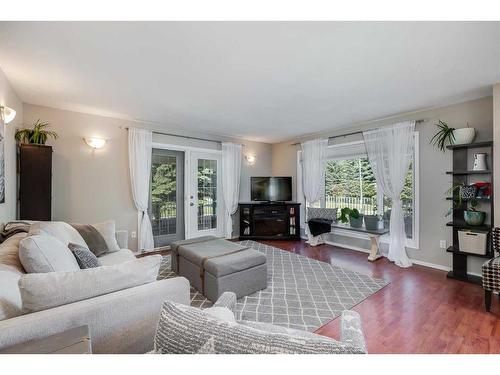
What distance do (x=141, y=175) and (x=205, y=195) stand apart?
54.0 inches

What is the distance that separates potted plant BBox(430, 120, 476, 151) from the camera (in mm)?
2918

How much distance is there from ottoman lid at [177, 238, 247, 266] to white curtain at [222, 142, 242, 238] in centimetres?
196

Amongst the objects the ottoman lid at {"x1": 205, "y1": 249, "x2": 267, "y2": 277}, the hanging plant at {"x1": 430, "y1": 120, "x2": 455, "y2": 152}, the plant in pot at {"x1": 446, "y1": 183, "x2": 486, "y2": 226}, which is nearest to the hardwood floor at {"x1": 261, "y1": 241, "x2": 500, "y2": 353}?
the plant in pot at {"x1": 446, "y1": 183, "x2": 486, "y2": 226}

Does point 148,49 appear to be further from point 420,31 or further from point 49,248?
point 420,31

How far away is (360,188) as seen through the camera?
14.1ft

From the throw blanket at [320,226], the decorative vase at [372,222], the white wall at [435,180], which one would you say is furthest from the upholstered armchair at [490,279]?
the throw blanket at [320,226]

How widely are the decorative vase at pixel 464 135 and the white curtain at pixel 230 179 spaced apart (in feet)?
12.1

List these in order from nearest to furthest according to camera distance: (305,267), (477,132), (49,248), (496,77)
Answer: (49,248) < (496,77) < (477,132) < (305,267)

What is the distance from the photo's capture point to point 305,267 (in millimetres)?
3322

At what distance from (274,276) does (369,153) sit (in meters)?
2.65

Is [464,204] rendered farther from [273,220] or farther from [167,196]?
[167,196]

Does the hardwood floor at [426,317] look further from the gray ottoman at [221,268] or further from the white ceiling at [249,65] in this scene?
the white ceiling at [249,65]

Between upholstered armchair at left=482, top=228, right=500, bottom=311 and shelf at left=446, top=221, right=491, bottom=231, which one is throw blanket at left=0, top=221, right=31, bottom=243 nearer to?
upholstered armchair at left=482, top=228, right=500, bottom=311
